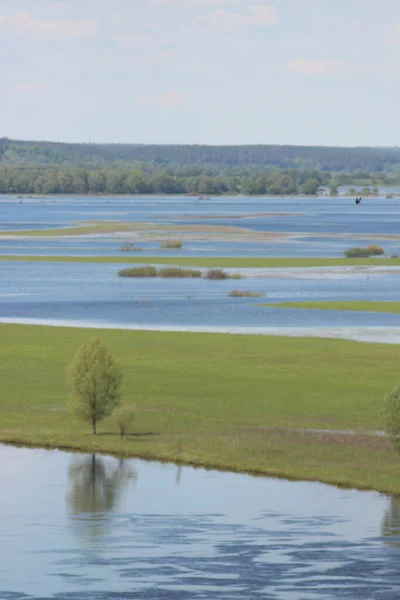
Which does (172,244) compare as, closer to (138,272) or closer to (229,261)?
(229,261)

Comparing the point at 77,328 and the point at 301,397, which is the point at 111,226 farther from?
the point at 301,397

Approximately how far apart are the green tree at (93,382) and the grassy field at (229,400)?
2.81 feet

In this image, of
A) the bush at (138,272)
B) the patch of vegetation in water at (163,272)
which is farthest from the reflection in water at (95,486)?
the bush at (138,272)

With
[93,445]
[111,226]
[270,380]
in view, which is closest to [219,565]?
[93,445]

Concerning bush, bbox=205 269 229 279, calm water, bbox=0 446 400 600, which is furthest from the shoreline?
bush, bbox=205 269 229 279

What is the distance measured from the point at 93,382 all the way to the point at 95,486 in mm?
4677

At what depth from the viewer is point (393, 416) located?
118 ft

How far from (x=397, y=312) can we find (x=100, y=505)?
131 ft

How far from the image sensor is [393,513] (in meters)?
33.8

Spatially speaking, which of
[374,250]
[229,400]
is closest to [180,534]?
[229,400]

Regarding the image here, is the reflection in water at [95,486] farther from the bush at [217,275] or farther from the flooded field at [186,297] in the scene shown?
the bush at [217,275]

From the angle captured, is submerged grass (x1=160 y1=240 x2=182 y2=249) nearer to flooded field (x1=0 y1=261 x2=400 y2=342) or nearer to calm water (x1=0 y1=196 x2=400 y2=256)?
calm water (x1=0 y1=196 x2=400 y2=256)

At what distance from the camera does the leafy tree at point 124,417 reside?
4069 cm

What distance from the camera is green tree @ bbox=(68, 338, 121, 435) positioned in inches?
1613
